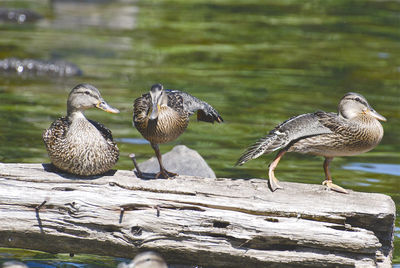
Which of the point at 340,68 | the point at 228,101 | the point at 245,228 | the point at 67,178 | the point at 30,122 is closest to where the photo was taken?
the point at 245,228

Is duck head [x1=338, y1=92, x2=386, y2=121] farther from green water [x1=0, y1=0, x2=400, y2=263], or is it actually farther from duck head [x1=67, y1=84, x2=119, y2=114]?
duck head [x1=67, y1=84, x2=119, y2=114]

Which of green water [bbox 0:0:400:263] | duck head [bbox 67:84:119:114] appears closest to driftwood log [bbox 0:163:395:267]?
duck head [bbox 67:84:119:114]

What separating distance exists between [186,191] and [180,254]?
20.8 inches

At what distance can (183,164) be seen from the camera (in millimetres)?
8609

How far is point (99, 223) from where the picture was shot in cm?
607

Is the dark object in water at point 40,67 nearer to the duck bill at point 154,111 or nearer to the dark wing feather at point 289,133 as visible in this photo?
the duck bill at point 154,111

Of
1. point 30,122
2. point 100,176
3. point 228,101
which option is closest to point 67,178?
point 100,176

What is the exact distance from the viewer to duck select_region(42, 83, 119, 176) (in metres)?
6.41

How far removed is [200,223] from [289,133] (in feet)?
3.89

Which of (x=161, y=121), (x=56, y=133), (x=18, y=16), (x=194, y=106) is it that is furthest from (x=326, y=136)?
(x=18, y=16)

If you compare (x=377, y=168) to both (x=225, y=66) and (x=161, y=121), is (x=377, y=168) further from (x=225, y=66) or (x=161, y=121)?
(x=225, y=66)

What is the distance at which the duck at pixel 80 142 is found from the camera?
253 inches

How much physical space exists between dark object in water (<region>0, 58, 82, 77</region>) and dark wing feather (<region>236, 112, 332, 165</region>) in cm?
964

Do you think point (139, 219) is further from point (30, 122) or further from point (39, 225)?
point (30, 122)
